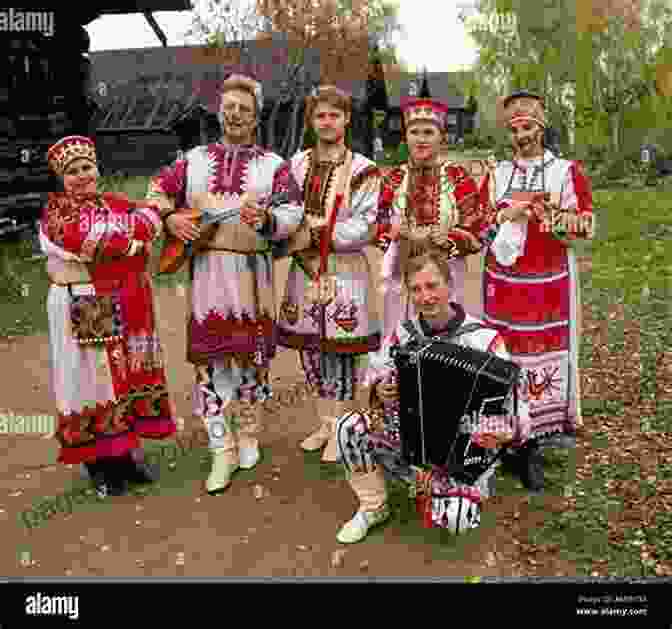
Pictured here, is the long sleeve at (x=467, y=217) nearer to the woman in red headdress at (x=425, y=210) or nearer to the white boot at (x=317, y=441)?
the woman in red headdress at (x=425, y=210)

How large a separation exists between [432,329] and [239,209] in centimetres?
128

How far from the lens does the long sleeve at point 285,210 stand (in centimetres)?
384

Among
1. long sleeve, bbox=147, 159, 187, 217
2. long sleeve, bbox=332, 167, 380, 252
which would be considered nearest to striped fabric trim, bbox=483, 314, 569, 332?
long sleeve, bbox=332, 167, 380, 252

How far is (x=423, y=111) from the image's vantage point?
3850 mm

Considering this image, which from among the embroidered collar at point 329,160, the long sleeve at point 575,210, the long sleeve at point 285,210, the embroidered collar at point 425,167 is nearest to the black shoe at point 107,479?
the long sleeve at point 285,210

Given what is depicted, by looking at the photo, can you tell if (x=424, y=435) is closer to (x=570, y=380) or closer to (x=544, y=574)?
(x=544, y=574)

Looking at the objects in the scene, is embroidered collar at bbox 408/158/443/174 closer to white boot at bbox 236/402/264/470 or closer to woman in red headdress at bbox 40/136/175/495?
woman in red headdress at bbox 40/136/175/495

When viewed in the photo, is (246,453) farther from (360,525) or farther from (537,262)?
(537,262)

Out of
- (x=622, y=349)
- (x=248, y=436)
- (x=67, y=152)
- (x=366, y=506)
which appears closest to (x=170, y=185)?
(x=67, y=152)

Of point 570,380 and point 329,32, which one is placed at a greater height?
point 329,32
